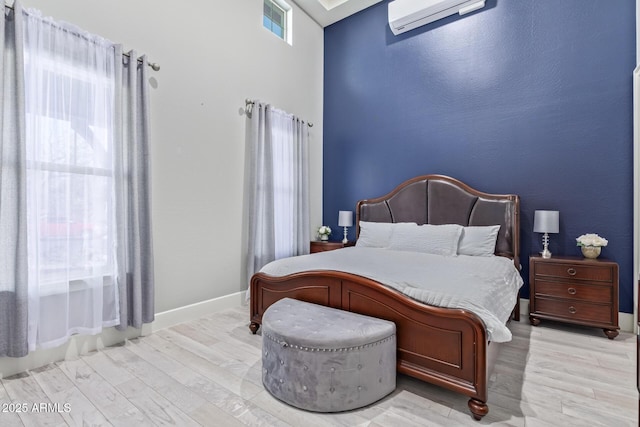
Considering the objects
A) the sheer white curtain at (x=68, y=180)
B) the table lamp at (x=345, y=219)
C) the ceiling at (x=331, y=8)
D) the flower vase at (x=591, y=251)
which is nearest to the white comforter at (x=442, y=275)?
the flower vase at (x=591, y=251)

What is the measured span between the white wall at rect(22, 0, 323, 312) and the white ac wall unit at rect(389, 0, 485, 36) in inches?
62.2

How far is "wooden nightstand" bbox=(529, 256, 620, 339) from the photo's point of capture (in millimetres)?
2629

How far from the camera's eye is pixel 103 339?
2.42 metres

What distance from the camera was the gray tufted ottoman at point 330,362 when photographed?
1.61 meters

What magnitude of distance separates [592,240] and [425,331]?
212cm

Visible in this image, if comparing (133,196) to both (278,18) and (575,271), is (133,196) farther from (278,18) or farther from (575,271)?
(575,271)

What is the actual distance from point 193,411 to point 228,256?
74.5 inches

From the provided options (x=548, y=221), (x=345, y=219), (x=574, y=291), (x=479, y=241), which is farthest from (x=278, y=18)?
(x=574, y=291)

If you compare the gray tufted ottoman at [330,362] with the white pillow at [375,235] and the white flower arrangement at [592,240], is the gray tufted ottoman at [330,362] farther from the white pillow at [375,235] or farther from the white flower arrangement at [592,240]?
the white flower arrangement at [592,240]

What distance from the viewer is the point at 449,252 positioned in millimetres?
3086

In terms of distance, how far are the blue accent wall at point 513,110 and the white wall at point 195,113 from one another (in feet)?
4.88

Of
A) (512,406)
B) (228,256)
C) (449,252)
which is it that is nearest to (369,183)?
(449,252)

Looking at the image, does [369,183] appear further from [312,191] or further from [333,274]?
[333,274]

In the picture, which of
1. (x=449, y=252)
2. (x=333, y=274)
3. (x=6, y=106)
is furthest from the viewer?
(x=449, y=252)
